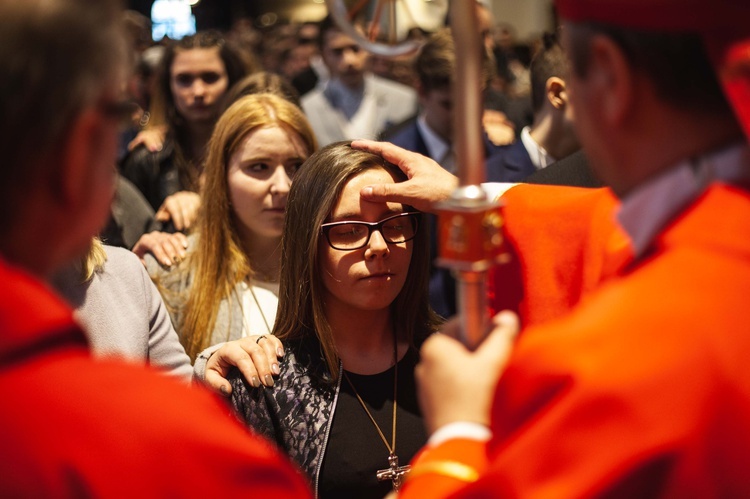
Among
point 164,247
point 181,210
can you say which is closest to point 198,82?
point 181,210

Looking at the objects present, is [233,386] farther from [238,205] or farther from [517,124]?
[517,124]

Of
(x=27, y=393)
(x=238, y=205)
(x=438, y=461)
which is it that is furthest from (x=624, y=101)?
(x=238, y=205)

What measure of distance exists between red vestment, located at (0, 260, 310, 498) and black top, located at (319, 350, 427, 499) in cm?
124

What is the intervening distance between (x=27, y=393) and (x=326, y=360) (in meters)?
1.54

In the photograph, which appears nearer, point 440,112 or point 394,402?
point 394,402

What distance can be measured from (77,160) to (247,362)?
1.47 m

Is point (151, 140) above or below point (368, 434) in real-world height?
above

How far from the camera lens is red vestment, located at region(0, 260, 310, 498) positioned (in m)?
1.18

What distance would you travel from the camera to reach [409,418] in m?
2.70

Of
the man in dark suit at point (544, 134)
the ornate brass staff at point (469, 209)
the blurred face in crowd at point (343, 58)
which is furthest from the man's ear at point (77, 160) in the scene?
the blurred face in crowd at point (343, 58)

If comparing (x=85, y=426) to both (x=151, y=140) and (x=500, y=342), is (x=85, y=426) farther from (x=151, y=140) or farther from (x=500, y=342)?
(x=151, y=140)

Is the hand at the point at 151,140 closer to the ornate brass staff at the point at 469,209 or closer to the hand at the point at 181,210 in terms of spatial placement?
the hand at the point at 181,210

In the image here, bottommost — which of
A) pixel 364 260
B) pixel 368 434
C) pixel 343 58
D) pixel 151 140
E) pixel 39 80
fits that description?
pixel 368 434

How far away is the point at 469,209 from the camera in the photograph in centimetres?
141
